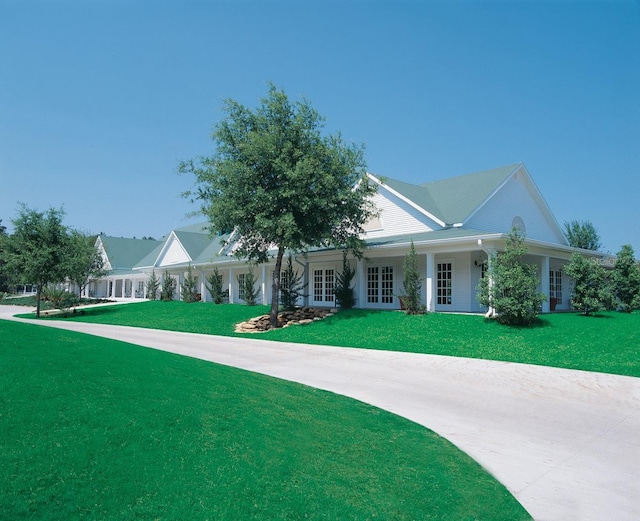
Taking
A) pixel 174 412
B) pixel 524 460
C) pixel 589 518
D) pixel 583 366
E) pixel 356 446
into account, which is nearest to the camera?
pixel 589 518

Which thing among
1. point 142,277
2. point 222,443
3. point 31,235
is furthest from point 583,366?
point 142,277

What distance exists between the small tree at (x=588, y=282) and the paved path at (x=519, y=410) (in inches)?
353

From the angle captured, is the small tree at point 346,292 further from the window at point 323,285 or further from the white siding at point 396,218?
the window at point 323,285

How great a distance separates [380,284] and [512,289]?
8.85 metres

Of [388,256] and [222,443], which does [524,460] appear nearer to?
[222,443]

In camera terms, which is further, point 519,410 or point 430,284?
point 430,284

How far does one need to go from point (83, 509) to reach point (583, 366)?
42.0 feet

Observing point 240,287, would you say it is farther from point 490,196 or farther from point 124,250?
point 124,250

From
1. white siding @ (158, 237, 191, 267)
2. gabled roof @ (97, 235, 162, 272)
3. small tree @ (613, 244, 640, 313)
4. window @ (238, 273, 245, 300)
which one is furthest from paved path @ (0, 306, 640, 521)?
gabled roof @ (97, 235, 162, 272)

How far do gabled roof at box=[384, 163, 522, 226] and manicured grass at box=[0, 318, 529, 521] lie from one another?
61.7 feet

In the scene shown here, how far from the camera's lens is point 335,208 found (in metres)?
21.9

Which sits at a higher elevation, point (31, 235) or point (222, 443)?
point (31, 235)

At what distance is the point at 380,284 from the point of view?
25.7 m

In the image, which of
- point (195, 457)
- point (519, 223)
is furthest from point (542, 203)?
point (195, 457)
